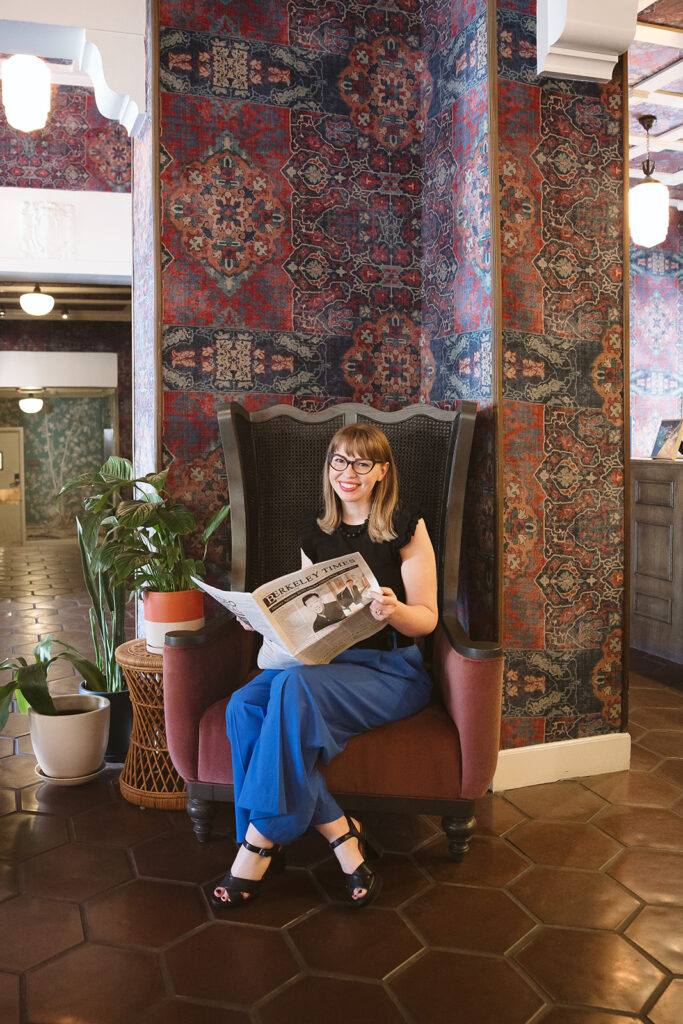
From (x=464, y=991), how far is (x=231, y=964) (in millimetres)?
535

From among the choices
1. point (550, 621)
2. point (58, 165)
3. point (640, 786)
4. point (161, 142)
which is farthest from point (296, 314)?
point (58, 165)

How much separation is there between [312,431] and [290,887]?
1.48 metres

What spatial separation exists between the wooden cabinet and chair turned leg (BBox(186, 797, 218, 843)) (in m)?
3.05

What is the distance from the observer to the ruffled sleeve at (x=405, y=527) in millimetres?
2418

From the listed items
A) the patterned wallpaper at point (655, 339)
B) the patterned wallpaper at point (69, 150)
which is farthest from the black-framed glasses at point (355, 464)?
the patterned wallpaper at point (69, 150)

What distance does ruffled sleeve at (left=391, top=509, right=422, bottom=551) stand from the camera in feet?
7.93

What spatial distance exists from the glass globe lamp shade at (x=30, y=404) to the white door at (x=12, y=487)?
0.51 m

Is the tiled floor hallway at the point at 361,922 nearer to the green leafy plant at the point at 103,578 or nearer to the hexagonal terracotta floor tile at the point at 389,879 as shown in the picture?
the hexagonal terracotta floor tile at the point at 389,879

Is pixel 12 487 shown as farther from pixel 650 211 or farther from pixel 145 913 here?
pixel 145 913

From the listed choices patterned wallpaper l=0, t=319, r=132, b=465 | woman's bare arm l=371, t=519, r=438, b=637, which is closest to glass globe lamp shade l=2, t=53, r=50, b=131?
woman's bare arm l=371, t=519, r=438, b=637

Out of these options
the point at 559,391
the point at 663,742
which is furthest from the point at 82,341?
the point at 663,742

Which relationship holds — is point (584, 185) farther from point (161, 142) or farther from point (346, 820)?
point (346, 820)

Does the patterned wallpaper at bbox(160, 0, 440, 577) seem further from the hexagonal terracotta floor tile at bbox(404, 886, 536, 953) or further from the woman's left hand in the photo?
→ the hexagonal terracotta floor tile at bbox(404, 886, 536, 953)

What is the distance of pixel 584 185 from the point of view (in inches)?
116
